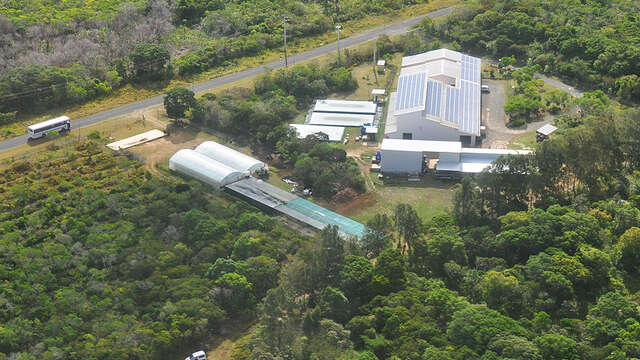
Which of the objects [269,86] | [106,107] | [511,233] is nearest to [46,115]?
[106,107]

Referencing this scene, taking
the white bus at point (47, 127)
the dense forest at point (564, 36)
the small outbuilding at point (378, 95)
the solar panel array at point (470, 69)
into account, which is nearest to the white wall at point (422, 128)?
the small outbuilding at point (378, 95)

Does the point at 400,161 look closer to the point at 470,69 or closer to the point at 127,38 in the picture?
the point at 470,69

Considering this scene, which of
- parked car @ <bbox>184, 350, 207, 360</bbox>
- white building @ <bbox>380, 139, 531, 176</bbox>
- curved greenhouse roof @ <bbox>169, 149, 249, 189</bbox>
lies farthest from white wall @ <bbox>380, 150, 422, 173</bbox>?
parked car @ <bbox>184, 350, 207, 360</bbox>

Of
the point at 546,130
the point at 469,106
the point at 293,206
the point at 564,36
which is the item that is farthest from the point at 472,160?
the point at 564,36

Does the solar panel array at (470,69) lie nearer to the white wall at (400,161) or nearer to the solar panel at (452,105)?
the solar panel at (452,105)

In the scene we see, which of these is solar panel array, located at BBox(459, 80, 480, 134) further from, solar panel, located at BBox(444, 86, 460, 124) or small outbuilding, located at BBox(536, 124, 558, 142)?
small outbuilding, located at BBox(536, 124, 558, 142)

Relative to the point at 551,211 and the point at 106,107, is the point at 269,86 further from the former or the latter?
the point at 551,211
